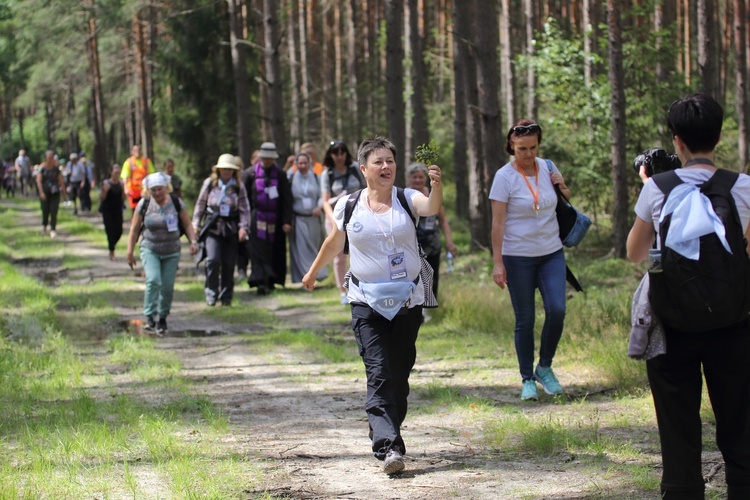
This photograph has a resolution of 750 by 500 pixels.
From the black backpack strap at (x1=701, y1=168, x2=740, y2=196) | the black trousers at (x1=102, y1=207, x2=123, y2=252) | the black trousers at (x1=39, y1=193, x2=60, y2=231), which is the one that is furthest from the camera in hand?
the black trousers at (x1=39, y1=193, x2=60, y2=231)

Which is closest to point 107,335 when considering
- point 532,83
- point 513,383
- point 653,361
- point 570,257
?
point 513,383

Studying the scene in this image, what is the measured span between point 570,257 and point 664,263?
14.9 metres

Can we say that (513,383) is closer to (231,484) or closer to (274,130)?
(231,484)

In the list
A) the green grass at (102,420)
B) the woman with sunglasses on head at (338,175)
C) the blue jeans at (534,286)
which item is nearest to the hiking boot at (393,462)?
the green grass at (102,420)

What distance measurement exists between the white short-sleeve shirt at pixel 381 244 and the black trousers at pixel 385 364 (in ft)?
0.42

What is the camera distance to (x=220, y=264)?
13.8 meters

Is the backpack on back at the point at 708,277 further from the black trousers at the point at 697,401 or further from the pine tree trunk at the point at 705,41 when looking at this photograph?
the pine tree trunk at the point at 705,41

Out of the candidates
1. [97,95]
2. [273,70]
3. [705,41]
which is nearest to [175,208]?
[705,41]

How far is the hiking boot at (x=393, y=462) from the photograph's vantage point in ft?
18.8

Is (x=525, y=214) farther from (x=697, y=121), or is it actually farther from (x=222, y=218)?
(x=222, y=218)

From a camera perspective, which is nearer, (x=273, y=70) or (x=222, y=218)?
(x=222, y=218)

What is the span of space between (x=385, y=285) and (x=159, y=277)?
635 cm

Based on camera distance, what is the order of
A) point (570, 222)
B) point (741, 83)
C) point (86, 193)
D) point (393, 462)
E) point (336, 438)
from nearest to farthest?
1. point (393, 462)
2. point (336, 438)
3. point (570, 222)
4. point (741, 83)
5. point (86, 193)

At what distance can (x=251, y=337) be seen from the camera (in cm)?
1156
